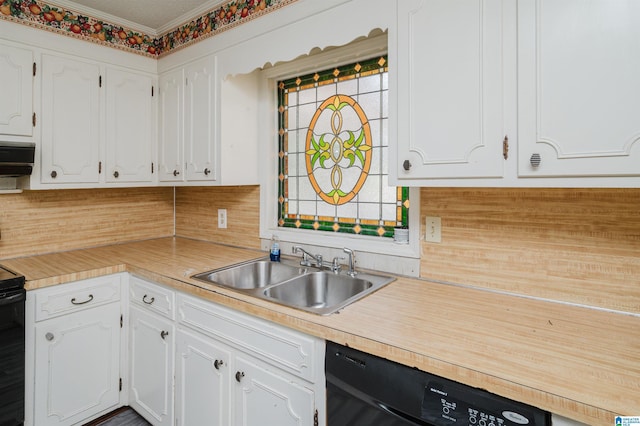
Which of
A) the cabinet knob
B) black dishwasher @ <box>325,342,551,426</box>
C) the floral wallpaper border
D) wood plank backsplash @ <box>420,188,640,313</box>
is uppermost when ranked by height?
the floral wallpaper border

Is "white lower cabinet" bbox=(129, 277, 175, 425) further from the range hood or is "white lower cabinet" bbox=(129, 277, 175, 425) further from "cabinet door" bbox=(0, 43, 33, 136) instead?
"cabinet door" bbox=(0, 43, 33, 136)

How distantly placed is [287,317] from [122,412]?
1619mm

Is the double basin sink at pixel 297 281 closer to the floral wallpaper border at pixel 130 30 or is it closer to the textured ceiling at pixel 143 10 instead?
the floral wallpaper border at pixel 130 30

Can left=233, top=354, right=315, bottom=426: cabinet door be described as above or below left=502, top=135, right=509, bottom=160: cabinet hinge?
below

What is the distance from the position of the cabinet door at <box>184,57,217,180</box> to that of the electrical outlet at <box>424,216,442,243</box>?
4.18 ft

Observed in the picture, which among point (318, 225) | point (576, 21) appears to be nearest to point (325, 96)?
point (318, 225)

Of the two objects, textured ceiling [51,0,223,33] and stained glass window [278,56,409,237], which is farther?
textured ceiling [51,0,223,33]

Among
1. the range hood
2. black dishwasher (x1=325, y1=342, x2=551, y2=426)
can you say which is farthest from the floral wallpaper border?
black dishwasher (x1=325, y1=342, x2=551, y2=426)

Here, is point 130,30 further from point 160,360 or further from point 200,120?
point 160,360

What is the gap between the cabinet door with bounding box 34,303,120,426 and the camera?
5.90ft

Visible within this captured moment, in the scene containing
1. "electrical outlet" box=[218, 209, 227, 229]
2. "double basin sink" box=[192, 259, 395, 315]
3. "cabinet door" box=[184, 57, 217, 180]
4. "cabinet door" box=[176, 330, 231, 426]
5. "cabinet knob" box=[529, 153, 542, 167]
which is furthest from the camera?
"electrical outlet" box=[218, 209, 227, 229]

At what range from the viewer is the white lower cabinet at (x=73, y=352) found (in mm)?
1771

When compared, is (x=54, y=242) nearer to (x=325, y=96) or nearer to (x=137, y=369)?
(x=137, y=369)

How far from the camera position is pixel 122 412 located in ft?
7.04
